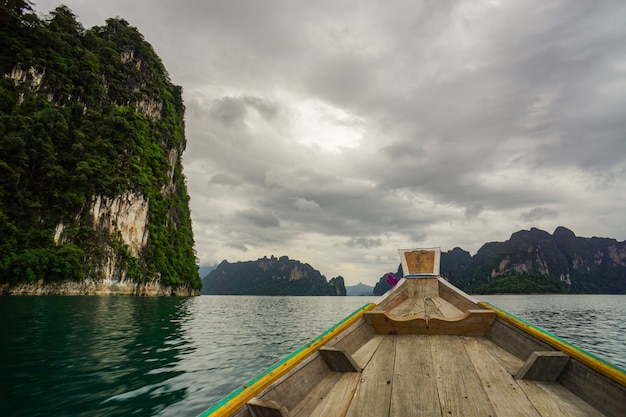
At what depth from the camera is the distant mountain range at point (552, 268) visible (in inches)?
5394

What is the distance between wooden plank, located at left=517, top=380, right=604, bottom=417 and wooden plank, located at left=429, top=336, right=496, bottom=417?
1.22ft

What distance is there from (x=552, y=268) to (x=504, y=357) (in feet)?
684

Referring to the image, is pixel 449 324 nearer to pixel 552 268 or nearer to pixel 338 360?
pixel 338 360

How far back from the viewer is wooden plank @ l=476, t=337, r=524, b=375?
10.5ft

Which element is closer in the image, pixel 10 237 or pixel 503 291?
pixel 10 237

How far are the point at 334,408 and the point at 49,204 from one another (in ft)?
197

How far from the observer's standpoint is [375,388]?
2.72 metres

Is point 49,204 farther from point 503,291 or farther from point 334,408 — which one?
point 503,291

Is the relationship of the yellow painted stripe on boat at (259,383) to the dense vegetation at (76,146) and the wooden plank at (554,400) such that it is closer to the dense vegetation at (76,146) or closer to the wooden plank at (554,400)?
the wooden plank at (554,400)

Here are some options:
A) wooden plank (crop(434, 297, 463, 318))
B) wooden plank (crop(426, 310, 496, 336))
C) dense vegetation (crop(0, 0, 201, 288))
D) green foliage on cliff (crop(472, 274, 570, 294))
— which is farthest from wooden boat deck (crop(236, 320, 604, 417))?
green foliage on cliff (crop(472, 274, 570, 294))

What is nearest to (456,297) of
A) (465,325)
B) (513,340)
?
(465,325)

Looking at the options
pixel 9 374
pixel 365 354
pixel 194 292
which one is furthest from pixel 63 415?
pixel 194 292

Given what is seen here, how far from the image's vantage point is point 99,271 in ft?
153

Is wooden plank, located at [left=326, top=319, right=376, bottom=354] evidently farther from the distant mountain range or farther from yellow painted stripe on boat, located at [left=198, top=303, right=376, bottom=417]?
the distant mountain range
